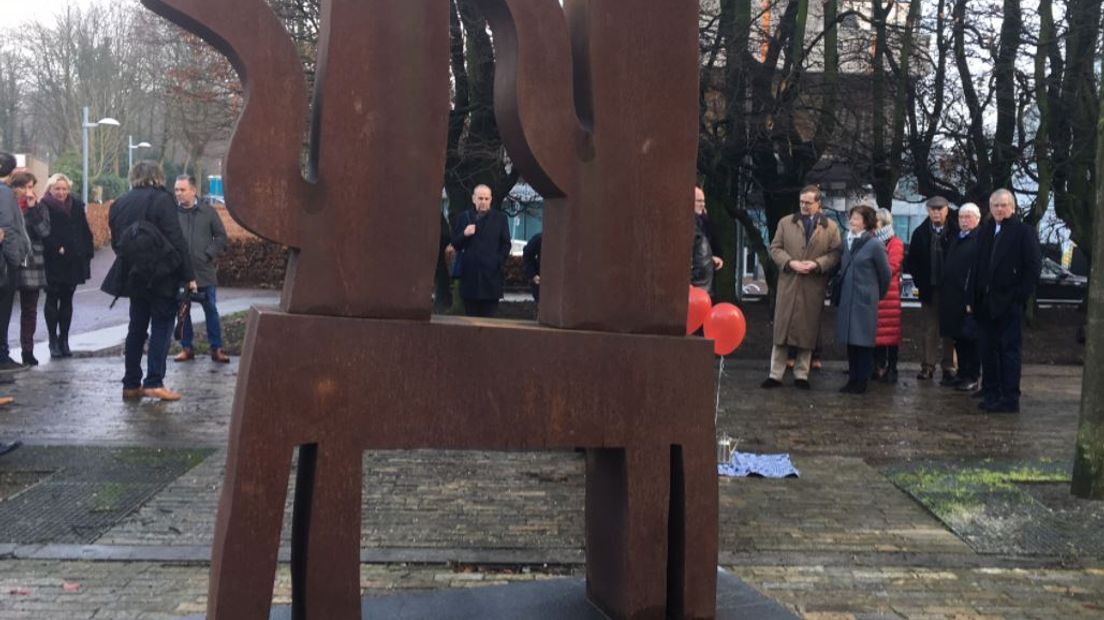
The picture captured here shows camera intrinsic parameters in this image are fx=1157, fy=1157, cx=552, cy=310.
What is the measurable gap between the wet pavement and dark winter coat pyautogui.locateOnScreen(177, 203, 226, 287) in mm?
2221

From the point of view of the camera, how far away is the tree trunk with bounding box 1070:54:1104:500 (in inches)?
273

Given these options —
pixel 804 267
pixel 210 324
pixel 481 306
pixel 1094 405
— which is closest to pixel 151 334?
pixel 210 324

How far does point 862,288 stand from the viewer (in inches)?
439

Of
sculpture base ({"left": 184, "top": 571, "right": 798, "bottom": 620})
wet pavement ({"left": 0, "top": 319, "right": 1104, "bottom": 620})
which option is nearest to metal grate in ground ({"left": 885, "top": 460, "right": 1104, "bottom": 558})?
wet pavement ({"left": 0, "top": 319, "right": 1104, "bottom": 620})

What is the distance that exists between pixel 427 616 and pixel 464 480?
317cm

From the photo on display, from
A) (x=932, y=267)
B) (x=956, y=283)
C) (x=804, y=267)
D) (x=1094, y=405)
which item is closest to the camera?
(x=1094, y=405)

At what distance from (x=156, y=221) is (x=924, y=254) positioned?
7.62 m

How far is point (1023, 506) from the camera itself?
22.3 ft

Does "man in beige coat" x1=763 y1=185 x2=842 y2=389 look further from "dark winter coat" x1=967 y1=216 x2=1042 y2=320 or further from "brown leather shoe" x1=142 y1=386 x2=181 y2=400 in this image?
"brown leather shoe" x1=142 y1=386 x2=181 y2=400

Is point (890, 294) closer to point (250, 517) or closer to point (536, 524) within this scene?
point (536, 524)

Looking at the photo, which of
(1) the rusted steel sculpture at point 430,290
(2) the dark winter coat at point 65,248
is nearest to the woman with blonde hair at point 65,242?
(2) the dark winter coat at point 65,248

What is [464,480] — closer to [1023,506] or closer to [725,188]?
[1023,506]

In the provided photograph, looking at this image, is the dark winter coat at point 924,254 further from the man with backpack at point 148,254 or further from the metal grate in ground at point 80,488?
the metal grate in ground at point 80,488

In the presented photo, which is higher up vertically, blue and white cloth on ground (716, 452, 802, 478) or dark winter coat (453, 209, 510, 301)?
dark winter coat (453, 209, 510, 301)
